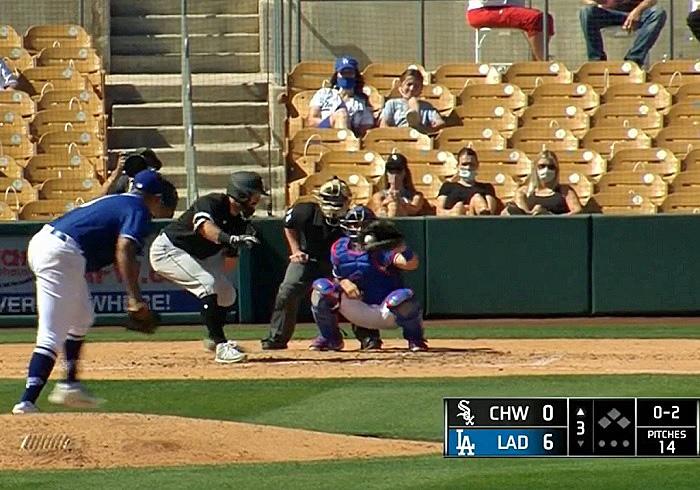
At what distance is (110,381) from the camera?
1387 centimetres

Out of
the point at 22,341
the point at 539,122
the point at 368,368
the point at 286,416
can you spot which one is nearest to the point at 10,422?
the point at 286,416

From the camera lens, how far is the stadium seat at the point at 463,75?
70.1ft

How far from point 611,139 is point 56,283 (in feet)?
34.9

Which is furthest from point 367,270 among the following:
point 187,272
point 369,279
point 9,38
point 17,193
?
point 9,38

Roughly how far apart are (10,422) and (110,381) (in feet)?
11.2

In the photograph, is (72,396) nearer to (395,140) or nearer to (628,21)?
(395,140)

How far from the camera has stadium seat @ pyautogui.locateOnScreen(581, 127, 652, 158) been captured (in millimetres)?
20375

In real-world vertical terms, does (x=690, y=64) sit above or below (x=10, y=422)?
above

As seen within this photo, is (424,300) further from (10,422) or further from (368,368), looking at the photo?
(10,422)

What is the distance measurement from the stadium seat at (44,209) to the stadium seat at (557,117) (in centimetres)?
540

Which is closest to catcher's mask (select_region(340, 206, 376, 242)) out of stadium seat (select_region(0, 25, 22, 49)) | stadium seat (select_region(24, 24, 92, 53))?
stadium seat (select_region(24, 24, 92, 53))

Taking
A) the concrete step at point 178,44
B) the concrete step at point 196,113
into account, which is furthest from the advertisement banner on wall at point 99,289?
the concrete step at point 178,44

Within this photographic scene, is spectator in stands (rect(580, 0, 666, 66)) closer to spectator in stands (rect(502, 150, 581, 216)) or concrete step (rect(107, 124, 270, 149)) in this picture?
spectator in stands (rect(502, 150, 581, 216))

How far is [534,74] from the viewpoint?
21.5 metres
